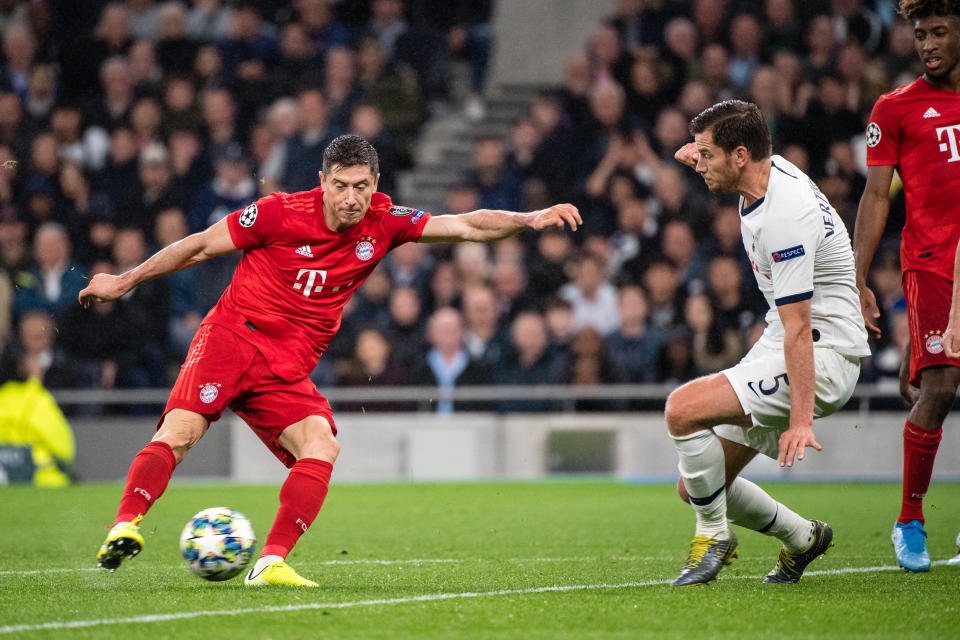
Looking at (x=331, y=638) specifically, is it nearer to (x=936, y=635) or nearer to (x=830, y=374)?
(x=936, y=635)

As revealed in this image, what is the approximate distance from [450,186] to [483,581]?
10997 mm

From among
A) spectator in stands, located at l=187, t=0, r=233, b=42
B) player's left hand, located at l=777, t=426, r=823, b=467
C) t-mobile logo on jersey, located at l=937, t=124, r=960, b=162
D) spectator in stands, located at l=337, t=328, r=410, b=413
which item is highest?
spectator in stands, located at l=187, t=0, r=233, b=42

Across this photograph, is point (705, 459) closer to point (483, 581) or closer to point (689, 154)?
point (483, 581)

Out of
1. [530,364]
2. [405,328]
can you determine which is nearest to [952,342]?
[530,364]

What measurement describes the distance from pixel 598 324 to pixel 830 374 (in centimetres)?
808

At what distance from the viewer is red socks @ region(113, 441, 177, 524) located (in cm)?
553

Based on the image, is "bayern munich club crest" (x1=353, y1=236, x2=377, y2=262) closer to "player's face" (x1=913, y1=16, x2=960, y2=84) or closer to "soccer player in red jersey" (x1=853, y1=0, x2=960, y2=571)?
"soccer player in red jersey" (x1=853, y1=0, x2=960, y2=571)

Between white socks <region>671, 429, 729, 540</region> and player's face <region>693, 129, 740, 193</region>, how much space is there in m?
1.03

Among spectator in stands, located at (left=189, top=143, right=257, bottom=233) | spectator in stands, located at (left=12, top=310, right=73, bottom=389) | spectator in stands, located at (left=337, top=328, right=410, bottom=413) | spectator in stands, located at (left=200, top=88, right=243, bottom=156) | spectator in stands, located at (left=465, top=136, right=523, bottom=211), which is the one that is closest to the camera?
spectator in stands, located at (left=337, top=328, right=410, bottom=413)

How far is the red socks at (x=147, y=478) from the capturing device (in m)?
5.53

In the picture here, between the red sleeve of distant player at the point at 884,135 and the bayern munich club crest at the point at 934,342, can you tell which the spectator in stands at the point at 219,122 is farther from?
the bayern munich club crest at the point at 934,342

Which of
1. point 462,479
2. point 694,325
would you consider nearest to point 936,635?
point 694,325

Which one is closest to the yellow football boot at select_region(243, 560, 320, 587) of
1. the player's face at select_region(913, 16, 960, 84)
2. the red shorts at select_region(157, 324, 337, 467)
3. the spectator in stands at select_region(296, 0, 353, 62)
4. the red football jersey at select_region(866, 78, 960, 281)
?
the red shorts at select_region(157, 324, 337, 467)

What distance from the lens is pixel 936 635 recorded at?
4281 mm
